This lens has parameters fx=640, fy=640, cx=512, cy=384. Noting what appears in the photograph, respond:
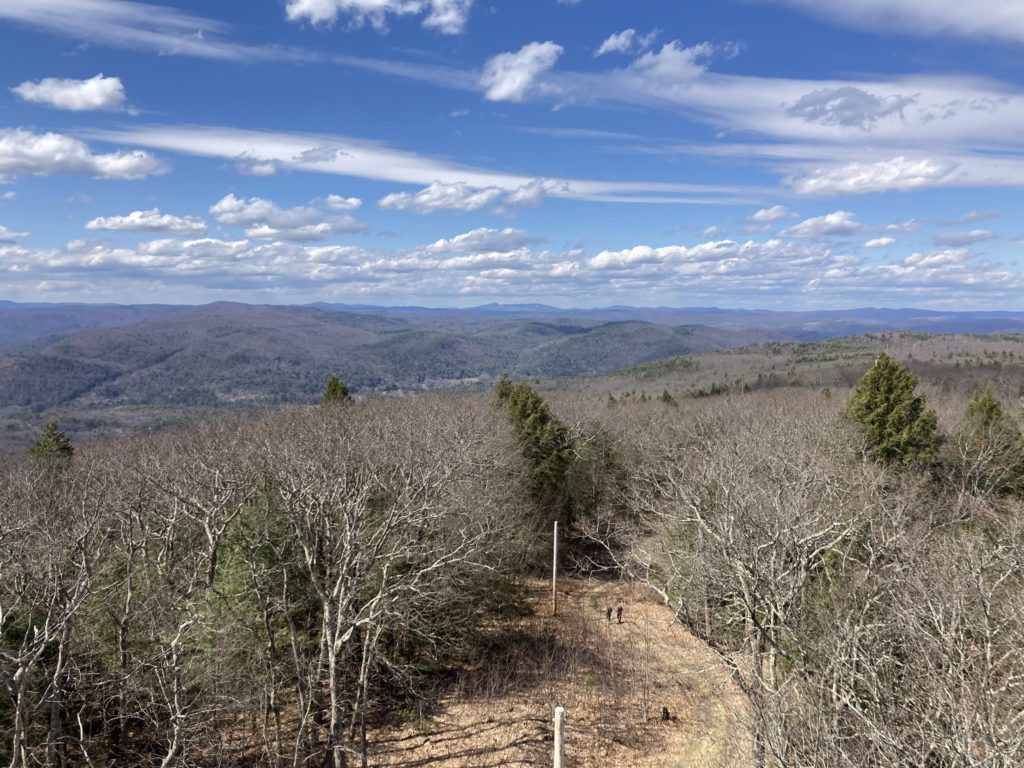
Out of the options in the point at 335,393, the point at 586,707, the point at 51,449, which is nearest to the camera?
the point at 586,707

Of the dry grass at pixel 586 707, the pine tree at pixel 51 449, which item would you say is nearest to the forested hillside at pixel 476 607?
the dry grass at pixel 586 707

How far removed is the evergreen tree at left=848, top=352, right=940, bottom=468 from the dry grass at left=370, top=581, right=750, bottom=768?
601 inches

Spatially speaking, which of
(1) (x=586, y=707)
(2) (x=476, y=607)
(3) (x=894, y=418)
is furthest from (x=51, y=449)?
(3) (x=894, y=418)

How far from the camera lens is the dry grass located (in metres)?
16.6

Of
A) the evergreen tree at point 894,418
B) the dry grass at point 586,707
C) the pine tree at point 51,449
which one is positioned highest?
the evergreen tree at point 894,418

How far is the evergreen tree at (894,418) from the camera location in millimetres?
32312

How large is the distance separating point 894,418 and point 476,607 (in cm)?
2358

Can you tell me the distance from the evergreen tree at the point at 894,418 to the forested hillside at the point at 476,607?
0.51ft

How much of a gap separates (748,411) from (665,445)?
12.1m

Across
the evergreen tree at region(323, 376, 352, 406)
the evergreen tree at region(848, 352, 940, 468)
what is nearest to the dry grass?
the evergreen tree at region(848, 352, 940, 468)

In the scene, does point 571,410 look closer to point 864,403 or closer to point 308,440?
point 864,403

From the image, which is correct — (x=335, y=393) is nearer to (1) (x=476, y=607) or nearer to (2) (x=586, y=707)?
(1) (x=476, y=607)

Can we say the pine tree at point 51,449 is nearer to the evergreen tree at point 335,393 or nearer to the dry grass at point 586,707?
the evergreen tree at point 335,393

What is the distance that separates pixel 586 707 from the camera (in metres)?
19.3
